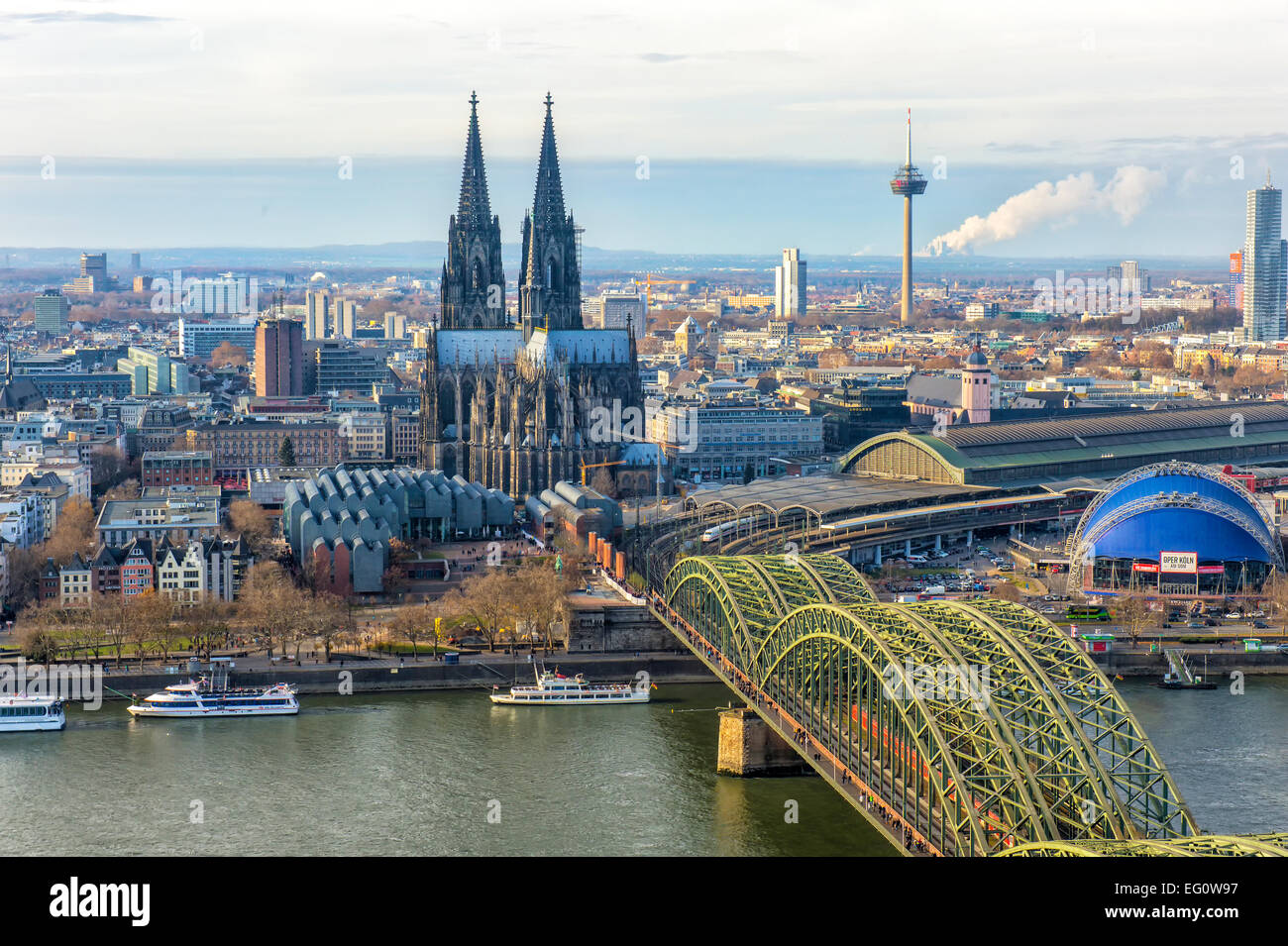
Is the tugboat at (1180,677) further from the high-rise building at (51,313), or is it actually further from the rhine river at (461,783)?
the high-rise building at (51,313)

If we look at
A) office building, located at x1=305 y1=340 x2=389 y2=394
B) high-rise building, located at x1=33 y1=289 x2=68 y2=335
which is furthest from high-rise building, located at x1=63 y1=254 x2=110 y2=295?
office building, located at x1=305 y1=340 x2=389 y2=394

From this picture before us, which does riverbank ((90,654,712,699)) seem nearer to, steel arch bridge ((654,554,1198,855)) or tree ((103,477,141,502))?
steel arch bridge ((654,554,1198,855))

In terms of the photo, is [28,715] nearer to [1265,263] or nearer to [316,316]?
[316,316]

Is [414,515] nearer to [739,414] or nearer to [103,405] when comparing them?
[739,414]

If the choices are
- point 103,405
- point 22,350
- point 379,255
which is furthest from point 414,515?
point 379,255

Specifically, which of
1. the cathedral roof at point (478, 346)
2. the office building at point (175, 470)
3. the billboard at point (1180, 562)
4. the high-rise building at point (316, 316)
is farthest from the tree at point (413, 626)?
the high-rise building at point (316, 316)
